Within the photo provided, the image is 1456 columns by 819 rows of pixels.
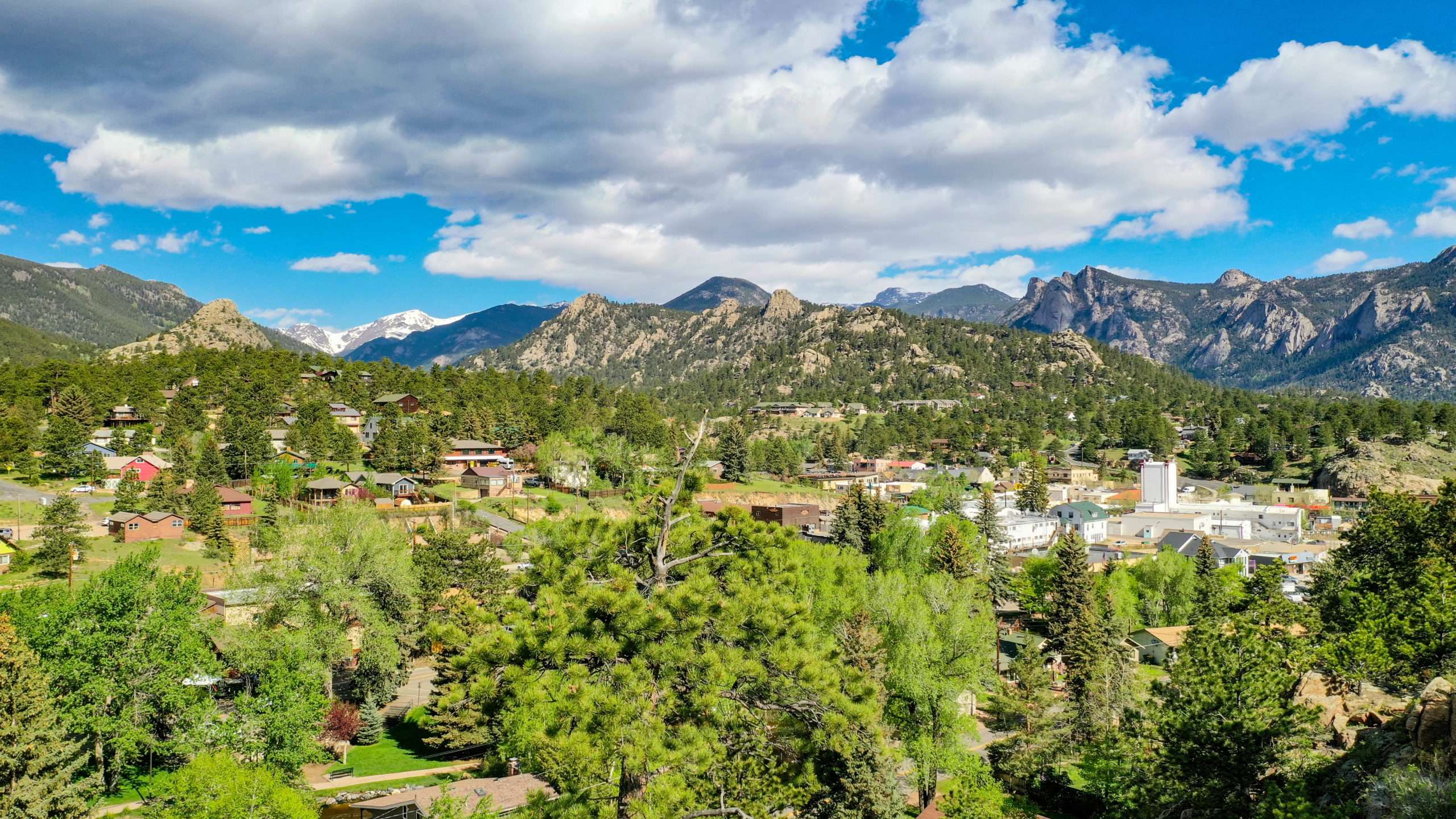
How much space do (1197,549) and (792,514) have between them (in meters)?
A: 33.9

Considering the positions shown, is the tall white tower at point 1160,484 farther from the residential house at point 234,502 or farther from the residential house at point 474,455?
the residential house at point 234,502

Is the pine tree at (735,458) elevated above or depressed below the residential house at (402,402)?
below

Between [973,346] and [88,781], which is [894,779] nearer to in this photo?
[88,781]

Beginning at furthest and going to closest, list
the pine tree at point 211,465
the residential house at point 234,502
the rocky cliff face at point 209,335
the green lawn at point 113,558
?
the rocky cliff face at point 209,335 < the pine tree at point 211,465 < the residential house at point 234,502 < the green lawn at point 113,558

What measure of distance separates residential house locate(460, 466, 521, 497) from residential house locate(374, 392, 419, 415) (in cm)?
1631

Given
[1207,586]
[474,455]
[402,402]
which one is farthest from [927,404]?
[1207,586]

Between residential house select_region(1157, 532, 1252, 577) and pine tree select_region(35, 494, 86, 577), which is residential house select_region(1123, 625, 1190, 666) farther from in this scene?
pine tree select_region(35, 494, 86, 577)

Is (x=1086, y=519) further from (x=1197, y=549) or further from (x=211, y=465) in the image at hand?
(x=211, y=465)

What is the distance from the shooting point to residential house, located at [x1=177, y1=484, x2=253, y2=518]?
176 feet

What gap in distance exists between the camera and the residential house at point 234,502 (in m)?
53.7

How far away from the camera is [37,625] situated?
25.6m

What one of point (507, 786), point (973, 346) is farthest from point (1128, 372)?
point (507, 786)

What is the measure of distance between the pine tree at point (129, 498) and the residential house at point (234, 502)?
2582mm

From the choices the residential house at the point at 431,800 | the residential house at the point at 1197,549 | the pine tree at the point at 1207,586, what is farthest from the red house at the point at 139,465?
the residential house at the point at 1197,549
